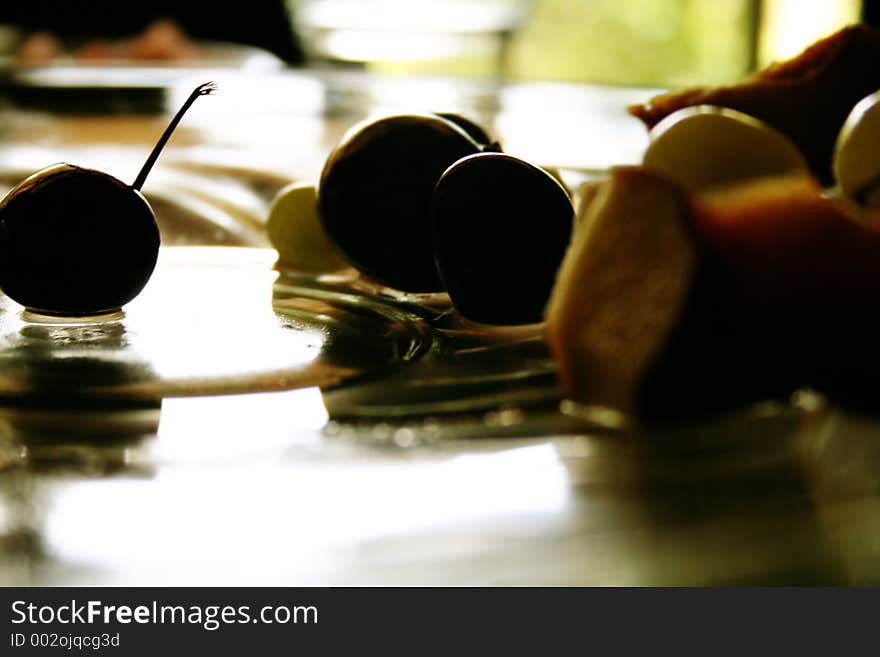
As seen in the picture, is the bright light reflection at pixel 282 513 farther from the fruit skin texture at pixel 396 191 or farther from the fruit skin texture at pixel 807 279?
the fruit skin texture at pixel 396 191

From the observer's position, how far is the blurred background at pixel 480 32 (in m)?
4.69

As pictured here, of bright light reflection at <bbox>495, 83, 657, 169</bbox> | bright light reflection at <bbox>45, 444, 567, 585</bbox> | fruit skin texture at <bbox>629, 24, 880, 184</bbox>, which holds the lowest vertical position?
bright light reflection at <bbox>45, 444, 567, 585</bbox>

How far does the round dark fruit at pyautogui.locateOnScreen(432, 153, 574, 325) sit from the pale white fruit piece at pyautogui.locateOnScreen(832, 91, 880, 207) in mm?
132

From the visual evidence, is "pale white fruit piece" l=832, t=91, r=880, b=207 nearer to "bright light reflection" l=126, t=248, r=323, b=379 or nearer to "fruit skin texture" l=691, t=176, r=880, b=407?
"fruit skin texture" l=691, t=176, r=880, b=407

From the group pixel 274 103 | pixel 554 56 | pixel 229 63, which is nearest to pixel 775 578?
pixel 274 103

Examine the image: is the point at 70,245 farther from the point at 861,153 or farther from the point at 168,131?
the point at 861,153

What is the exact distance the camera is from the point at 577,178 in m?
0.92

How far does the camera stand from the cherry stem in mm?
620

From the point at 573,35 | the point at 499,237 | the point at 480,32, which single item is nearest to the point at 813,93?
the point at 499,237

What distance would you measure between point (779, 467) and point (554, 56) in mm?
8156

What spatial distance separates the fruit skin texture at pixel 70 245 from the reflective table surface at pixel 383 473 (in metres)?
0.06

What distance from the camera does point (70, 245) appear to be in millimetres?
580

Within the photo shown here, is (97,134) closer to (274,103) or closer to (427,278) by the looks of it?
(274,103)

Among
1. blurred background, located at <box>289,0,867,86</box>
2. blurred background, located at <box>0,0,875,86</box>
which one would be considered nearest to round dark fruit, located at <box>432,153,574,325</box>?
blurred background, located at <box>0,0,875,86</box>
